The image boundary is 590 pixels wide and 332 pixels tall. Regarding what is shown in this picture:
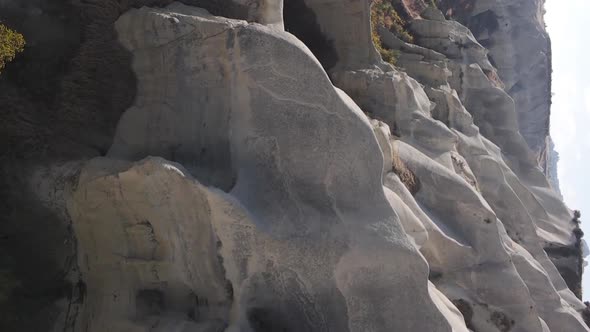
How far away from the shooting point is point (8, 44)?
5902mm

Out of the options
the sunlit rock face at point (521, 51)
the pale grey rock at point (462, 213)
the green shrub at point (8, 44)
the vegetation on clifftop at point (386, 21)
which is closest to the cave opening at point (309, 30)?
the pale grey rock at point (462, 213)

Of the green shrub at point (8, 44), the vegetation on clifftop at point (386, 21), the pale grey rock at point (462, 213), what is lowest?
the pale grey rock at point (462, 213)

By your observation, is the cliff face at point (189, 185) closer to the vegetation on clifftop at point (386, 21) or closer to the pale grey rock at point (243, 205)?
the pale grey rock at point (243, 205)

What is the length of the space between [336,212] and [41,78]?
351 centimetres

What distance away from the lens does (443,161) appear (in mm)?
10883

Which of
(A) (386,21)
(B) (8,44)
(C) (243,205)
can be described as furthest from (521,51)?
(B) (8,44)

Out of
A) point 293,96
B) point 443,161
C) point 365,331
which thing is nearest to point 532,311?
point 443,161

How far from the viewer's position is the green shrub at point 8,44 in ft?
19.2

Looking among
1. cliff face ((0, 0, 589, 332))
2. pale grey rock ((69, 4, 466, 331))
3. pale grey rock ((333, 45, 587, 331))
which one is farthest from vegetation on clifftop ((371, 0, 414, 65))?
pale grey rock ((69, 4, 466, 331))

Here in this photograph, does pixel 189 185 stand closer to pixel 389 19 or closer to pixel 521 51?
pixel 389 19

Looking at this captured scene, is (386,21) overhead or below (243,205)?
overhead

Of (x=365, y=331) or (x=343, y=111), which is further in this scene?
(x=343, y=111)

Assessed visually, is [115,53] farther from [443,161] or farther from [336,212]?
[443,161]

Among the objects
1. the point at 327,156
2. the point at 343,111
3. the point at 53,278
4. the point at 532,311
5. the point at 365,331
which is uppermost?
the point at 343,111
